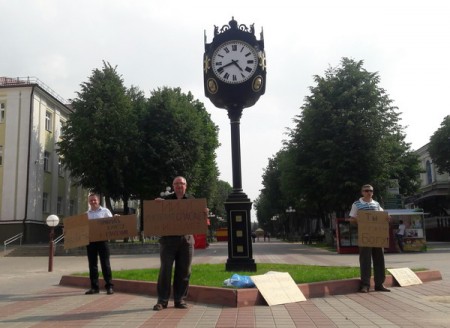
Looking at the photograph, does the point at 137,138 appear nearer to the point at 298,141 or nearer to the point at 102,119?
the point at 102,119

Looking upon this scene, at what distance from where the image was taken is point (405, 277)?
9.71m

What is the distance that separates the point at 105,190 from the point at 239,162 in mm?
25450

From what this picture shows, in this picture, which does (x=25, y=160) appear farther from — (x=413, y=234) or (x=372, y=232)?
(x=372, y=232)

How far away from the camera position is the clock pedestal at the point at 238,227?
10828 mm

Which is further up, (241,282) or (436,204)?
(436,204)

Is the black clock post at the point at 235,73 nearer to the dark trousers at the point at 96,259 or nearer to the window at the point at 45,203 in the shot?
the dark trousers at the point at 96,259

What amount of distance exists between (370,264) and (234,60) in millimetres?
5959

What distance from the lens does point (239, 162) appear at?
11484 mm

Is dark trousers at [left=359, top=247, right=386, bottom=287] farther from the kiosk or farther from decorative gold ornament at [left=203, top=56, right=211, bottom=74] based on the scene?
the kiosk

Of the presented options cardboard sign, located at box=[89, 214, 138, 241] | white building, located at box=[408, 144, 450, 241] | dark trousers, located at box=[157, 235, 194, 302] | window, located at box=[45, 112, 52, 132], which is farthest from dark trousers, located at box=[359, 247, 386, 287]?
white building, located at box=[408, 144, 450, 241]

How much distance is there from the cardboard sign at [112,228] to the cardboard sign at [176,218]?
1.90m

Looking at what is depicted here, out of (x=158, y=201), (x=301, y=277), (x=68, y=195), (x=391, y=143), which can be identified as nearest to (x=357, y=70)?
(x=391, y=143)

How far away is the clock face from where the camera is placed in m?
11.7

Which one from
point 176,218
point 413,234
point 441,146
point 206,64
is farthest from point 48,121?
point 176,218
